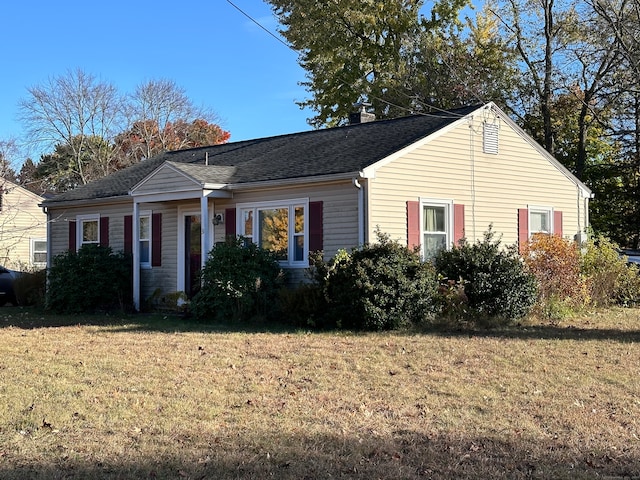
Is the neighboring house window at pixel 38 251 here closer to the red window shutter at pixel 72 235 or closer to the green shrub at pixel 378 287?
the red window shutter at pixel 72 235

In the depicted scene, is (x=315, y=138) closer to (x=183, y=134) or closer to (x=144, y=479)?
(x=144, y=479)

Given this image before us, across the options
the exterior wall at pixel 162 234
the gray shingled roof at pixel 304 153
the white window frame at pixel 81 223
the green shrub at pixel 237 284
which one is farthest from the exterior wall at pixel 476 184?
the white window frame at pixel 81 223

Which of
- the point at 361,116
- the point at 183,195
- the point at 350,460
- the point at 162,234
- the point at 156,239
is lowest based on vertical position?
the point at 350,460

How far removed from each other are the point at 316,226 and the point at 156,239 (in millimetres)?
5483

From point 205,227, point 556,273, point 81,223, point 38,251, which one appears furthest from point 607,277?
point 38,251

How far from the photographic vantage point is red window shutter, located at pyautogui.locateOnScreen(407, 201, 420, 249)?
1505 centimetres

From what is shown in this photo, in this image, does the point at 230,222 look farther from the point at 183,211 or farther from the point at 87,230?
the point at 87,230

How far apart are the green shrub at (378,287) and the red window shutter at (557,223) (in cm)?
612

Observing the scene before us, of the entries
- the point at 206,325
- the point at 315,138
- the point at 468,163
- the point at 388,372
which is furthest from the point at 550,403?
the point at 315,138

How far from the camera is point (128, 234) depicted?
19359 millimetres

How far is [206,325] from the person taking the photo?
14.1 meters

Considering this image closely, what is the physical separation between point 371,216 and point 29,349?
678cm

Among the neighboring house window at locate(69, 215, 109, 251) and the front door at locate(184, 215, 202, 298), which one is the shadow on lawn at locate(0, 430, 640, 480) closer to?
the front door at locate(184, 215, 202, 298)

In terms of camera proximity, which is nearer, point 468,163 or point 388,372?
point 388,372
